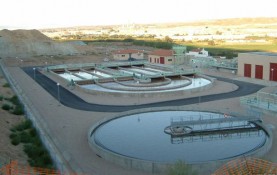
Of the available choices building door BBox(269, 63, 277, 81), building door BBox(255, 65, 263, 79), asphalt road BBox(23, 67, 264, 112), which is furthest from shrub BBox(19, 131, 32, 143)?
building door BBox(255, 65, 263, 79)

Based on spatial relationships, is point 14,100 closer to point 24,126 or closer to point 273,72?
point 24,126

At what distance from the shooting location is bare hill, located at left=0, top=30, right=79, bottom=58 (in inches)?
2874

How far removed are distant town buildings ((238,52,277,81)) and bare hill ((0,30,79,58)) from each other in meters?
44.6

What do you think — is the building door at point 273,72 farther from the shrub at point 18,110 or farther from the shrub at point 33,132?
the shrub at point 33,132

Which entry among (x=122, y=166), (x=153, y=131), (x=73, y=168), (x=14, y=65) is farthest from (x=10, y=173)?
(x=14, y=65)

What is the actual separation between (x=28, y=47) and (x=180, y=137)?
62262 millimetres

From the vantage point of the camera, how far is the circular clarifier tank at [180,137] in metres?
17.0

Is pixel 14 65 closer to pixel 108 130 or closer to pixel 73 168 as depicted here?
pixel 108 130

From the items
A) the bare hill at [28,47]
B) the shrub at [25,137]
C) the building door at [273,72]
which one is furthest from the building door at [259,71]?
the bare hill at [28,47]

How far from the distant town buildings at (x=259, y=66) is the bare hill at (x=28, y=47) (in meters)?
44.6

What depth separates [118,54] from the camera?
64.5m

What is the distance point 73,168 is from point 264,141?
33.9 ft

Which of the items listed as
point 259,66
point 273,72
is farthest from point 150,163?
point 259,66

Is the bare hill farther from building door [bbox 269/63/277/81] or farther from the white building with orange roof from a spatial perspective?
building door [bbox 269/63/277/81]
